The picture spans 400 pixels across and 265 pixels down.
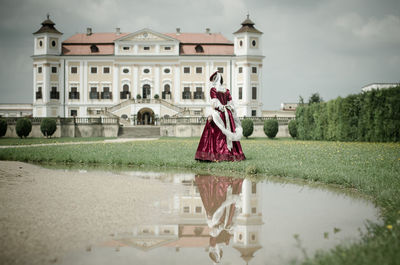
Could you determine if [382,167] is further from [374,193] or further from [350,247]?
[350,247]

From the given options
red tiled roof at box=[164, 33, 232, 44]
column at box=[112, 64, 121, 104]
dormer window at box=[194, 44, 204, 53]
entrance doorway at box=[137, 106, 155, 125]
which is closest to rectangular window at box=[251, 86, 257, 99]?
red tiled roof at box=[164, 33, 232, 44]

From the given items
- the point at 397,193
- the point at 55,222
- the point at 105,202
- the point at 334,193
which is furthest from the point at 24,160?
the point at 397,193

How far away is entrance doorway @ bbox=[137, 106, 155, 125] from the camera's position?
159ft

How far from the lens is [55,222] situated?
15.4 ft

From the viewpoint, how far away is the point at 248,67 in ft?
172

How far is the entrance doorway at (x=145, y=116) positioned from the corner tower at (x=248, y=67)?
457 inches

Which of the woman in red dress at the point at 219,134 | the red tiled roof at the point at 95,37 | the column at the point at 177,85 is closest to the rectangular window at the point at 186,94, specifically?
the column at the point at 177,85

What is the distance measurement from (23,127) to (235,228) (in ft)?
97.3

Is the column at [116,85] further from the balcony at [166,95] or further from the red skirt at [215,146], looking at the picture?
the red skirt at [215,146]

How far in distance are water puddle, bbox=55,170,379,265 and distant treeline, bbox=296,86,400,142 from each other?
50.0ft

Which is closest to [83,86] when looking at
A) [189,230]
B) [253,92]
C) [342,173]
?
[253,92]

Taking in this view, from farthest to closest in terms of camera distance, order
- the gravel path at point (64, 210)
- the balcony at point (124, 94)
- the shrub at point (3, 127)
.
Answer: the balcony at point (124, 94) < the shrub at point (3, 127) < the gravel path at point (64, 210)

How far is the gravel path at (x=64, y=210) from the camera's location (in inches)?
150

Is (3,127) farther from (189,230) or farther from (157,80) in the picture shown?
(189,230)
